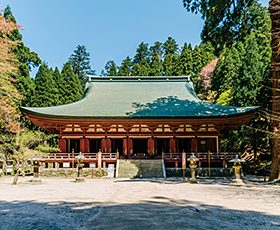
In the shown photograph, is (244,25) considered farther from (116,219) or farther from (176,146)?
(116,219)

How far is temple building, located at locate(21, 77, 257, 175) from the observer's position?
18703 mm

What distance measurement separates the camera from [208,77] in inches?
1576

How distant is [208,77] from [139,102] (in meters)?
20.6

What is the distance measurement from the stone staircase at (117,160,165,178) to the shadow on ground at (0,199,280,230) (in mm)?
10334

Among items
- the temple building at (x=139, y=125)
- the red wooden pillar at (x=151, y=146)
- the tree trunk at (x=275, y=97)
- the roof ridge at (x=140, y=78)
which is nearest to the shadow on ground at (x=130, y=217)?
the tree trunk at (x=275, y=97)

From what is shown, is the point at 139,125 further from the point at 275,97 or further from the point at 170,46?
the point at 170,46

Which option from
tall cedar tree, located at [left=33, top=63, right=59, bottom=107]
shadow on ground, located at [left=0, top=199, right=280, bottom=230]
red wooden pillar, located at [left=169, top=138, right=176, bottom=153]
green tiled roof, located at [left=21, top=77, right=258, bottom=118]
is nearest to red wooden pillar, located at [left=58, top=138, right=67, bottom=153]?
green tiled roof, located at [left=21, top=77, right=258, bottom=118]

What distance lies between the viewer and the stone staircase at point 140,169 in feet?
56.7

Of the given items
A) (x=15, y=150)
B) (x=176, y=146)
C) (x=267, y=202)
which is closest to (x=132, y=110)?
(x=176, y=146)

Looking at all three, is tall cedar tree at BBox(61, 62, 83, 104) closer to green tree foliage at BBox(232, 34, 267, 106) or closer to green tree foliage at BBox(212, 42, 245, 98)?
green tree foliage at BBox(212, 42, 245, 98)

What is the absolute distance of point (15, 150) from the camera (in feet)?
44.9

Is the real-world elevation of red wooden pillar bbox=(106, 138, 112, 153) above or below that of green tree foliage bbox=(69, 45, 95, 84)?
below

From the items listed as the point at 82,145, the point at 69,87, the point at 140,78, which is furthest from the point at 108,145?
the point at 69,87

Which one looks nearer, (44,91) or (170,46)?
(44,91)
